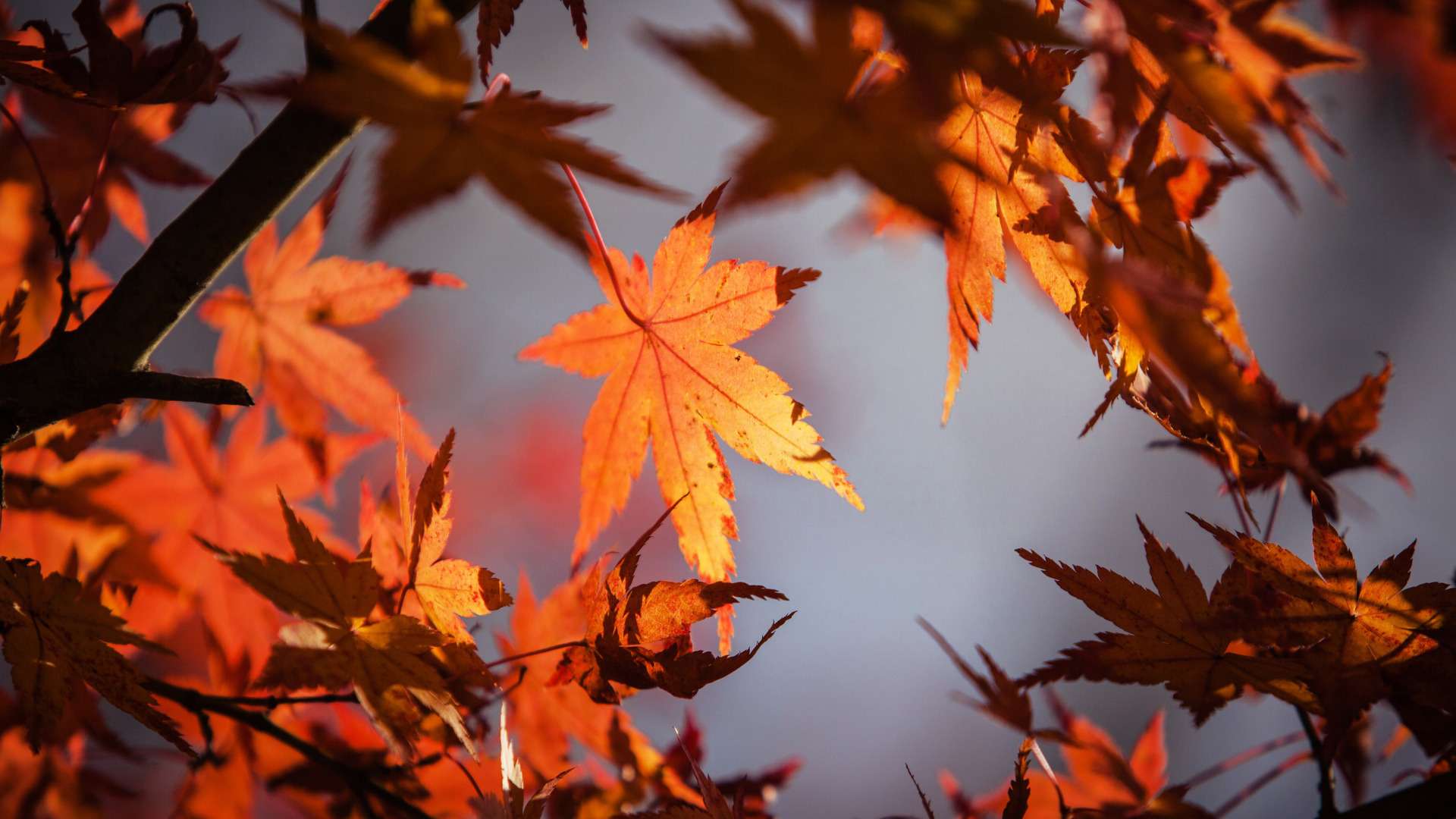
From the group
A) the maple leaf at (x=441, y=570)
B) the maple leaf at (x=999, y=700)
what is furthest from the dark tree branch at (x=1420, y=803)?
the maple leaf at (x=441, y=570)

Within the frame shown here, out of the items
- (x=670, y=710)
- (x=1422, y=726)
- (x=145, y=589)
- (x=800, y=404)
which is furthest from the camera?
(x=670, y=710)

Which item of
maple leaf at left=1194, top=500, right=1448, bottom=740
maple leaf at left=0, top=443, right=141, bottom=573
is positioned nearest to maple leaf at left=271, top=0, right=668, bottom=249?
maple leaf at left=1194, top=500, right=1448, bottom=740

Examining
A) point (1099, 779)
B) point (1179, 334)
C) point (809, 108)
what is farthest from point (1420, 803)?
point (1099, 779)

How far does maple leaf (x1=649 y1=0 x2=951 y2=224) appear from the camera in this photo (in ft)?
0.77

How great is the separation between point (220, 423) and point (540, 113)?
26.6 inches

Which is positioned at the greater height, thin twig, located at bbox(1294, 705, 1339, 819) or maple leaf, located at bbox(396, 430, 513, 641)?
maple leaf, located at bbox(396, 430, 513, 641)

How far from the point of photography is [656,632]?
44 centimetres

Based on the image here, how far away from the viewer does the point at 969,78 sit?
0.47 metres

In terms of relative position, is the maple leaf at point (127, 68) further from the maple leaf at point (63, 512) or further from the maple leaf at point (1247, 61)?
the maple leaf at point (1247, 61)

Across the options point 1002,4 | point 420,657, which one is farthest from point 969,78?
point 420,657

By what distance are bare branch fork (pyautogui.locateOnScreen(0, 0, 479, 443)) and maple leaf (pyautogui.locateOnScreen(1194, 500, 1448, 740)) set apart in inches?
25.1

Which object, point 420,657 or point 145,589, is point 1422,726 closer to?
point 420,657

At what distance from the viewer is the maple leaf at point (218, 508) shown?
698mm

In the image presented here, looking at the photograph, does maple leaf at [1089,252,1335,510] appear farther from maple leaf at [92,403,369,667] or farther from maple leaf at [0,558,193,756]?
maple leaf at [92,403,369,667]
